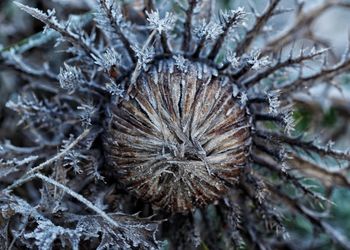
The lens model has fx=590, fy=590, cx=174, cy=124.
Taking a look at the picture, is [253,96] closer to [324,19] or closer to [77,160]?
[77,160]

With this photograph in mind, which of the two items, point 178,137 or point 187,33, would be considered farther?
point 187,33

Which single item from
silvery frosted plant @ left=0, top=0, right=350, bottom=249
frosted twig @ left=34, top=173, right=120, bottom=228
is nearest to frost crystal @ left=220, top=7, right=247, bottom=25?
silvery frosted plant @ left=0, top=0, right=350, bottom=249

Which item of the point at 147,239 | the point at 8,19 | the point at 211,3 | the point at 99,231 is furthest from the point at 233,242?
the point at 8,19

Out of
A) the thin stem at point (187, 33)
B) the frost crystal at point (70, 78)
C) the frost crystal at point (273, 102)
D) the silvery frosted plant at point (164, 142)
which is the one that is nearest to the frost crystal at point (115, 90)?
the silvery frosted plant at point (164, 142)

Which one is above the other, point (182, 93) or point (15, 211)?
point (182, 93)

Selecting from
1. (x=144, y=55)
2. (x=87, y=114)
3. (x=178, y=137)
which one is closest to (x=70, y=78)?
(x=87, y=114)

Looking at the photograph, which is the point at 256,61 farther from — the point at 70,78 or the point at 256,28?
the point at 70,78
